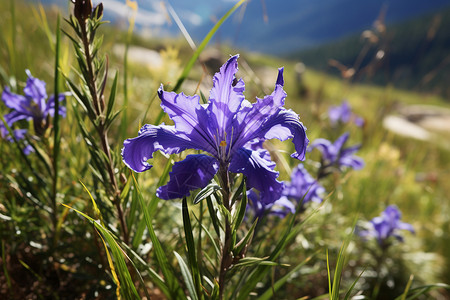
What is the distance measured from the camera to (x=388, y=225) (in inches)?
78.5

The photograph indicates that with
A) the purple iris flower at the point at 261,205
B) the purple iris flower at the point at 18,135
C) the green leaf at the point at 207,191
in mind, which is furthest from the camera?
the purple iris flower at the point at 18,135

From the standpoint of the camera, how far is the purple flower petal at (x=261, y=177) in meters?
0.75

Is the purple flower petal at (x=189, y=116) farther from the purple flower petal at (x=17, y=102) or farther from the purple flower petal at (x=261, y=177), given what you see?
the purple flower petal at (x=17, y=102)

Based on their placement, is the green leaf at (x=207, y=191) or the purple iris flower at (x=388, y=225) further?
the purple iris flower at (x=388, y=225)

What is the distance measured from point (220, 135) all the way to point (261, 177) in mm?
156

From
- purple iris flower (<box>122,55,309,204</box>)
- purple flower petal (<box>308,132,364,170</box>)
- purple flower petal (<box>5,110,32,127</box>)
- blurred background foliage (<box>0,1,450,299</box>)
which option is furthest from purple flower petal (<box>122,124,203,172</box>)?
purple flower petal (<box>308,132,364,170</box>)

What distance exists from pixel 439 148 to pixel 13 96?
9.31 m

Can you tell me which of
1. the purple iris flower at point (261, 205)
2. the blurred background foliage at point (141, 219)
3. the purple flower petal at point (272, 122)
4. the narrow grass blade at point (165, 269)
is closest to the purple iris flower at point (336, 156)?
the blurred background foliage at point (141, 219)

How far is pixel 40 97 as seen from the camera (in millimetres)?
1338

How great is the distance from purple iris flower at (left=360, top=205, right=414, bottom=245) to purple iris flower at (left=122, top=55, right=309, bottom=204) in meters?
1.49

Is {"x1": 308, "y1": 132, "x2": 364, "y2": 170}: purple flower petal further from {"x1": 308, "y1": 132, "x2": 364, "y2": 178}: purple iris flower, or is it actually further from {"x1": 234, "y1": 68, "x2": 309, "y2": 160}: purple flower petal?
{"x1": 234, "y1": 68, "x2": 309, "y2": 160}: purple flower petal

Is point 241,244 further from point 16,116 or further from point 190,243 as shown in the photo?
point 16,116

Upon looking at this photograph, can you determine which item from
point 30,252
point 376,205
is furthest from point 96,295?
point 376,205

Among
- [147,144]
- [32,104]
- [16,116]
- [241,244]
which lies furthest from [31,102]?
[241,244]
